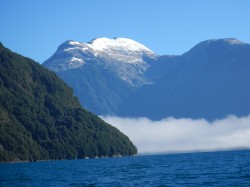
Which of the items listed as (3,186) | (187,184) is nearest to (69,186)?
(3,186)

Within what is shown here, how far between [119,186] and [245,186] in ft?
80.7

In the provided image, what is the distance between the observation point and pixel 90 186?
109312 millimetres

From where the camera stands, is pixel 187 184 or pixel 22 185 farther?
pixel 22 185

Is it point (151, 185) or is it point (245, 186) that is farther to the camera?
point (151, 185)

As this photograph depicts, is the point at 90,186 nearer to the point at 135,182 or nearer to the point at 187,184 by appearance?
the point at 135,182

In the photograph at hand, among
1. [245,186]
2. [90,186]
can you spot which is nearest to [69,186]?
[90,186]

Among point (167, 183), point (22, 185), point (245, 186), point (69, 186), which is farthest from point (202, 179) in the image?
point (22, 185)

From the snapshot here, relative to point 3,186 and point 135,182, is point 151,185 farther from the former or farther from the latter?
point 3,186

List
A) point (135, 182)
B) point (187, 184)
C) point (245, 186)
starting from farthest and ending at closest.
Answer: point (135, 182)
point (187, 184)
point (245, 186)

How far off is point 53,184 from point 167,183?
79.8 feet

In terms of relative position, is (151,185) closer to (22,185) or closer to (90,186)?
(90,186)

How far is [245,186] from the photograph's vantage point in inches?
3826

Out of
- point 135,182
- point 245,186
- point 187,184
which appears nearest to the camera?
point 245,186

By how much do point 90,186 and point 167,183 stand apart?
15.5 meters
